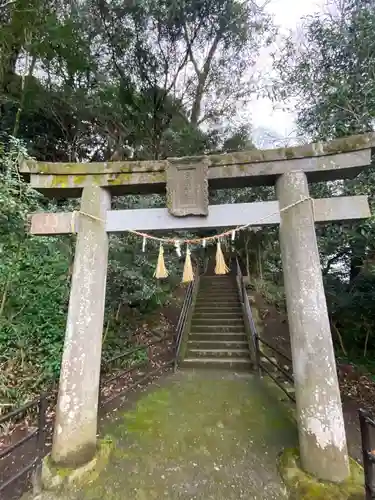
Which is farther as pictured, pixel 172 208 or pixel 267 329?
pixel 267 329

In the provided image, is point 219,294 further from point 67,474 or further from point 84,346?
point 67,474

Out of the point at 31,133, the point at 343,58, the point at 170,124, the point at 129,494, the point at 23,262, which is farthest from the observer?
the point at 170,124

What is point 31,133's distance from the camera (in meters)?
10.5

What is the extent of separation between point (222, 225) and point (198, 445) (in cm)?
282

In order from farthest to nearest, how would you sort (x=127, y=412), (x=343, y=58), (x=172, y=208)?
1. (x=343, y=58)
2. (x=127, y=412)
3. (x=172, y=208)

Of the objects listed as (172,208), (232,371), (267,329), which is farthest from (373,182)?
(267,329)

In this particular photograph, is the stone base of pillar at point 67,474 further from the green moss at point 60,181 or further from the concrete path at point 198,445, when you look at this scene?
the green moss at point 60,181

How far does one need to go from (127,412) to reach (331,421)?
297cm

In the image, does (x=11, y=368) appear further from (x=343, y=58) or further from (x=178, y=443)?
(x=343, y=58)

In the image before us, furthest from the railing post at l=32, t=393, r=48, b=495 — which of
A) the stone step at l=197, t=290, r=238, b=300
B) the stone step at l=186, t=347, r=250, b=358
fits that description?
the stone step at l=197, t=290, r=238, b=300

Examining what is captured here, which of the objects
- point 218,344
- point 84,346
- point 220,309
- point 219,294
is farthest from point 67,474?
point 219,294

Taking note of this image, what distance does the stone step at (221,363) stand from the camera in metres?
6.09

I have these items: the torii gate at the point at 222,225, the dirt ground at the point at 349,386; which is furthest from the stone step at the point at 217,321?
the torii gate at the point at 222,225

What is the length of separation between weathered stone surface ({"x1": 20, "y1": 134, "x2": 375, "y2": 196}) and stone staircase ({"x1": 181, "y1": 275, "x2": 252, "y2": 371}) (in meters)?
4.26
